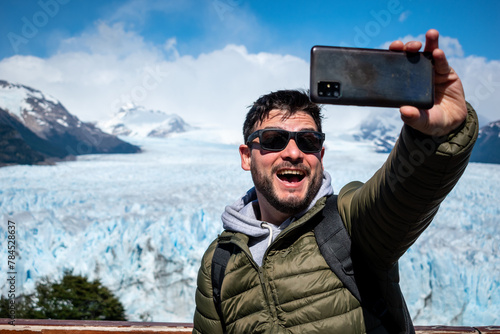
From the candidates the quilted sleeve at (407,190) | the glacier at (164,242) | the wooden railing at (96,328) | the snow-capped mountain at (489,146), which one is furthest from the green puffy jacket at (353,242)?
the snow-capped mountain at (489,146)

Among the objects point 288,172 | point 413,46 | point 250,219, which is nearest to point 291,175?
point 288,172

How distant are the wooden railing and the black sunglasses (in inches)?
51.4

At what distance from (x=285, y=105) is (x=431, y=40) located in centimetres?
72

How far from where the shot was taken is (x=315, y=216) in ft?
3.87

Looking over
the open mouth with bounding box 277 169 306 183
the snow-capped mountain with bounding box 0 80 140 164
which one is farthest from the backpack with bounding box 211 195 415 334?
the snow-capped mountain with bounding box 0 80 140 164

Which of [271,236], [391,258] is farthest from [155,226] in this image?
[391,258]

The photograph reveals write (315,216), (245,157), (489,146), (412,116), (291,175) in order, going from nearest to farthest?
(412,116), (315,216), (291,175), (245,157), (489,146)

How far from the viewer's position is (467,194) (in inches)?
252

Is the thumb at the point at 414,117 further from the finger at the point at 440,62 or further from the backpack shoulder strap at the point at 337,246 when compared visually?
the backpack shoulder strap at the point at 337,246

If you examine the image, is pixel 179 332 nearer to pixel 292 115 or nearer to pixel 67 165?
pixel 292 115

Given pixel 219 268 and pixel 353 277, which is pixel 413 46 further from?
pixel 219 268

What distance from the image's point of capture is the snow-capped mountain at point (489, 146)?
10133 mm

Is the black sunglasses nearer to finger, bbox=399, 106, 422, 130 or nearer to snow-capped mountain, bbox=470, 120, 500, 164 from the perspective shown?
finger, bbox=399, 106, 422, 130

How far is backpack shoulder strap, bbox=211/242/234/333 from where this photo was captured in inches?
51.6
